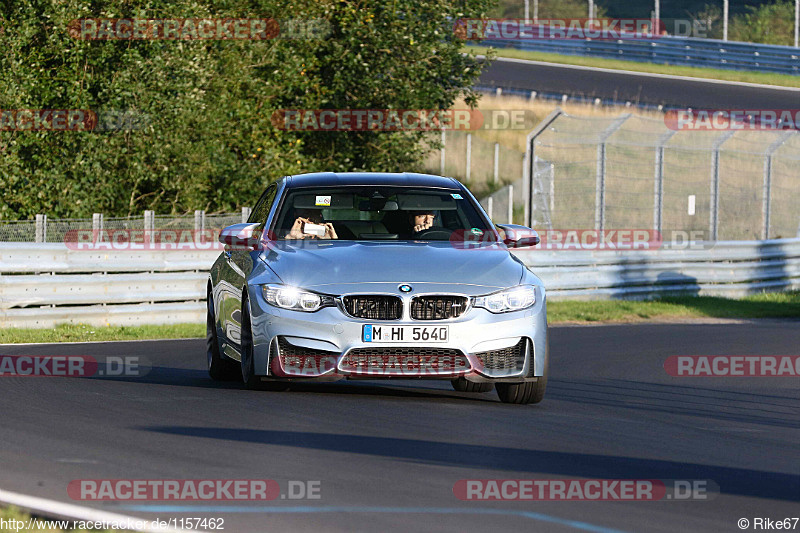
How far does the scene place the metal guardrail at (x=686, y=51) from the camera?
45.1 metres

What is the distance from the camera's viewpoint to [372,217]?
1081 centimetres

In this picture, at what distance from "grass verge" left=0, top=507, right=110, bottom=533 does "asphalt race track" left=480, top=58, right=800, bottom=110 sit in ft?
113

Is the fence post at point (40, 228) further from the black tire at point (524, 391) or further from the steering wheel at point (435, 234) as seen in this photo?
the black tire at point (524, 391)

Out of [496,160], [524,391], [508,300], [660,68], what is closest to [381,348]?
[508,300]

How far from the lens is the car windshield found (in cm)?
1061

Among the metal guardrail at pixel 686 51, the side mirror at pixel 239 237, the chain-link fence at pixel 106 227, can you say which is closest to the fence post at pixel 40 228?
the chain-link fence at pixel 106 227

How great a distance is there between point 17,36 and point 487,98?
19.4m

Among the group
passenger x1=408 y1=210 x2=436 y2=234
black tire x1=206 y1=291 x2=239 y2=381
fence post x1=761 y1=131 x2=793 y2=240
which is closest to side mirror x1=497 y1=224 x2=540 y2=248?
passenger x1=408 y1=210 x2=436 y2=234

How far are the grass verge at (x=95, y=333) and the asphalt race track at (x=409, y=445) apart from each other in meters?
3.66

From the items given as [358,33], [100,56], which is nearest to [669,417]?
[100,56]

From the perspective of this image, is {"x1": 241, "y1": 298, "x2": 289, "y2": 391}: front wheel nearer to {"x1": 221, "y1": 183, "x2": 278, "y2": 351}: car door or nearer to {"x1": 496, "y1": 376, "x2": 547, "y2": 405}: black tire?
{"x1": 221, "y1": 183, "x2": 278, "y2": 351}: car door

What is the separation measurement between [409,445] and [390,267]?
6.69 ft

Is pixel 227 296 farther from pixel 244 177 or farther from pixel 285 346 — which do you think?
pixel 244 177

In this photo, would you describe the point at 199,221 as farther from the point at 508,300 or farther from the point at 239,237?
the point at 508,300
